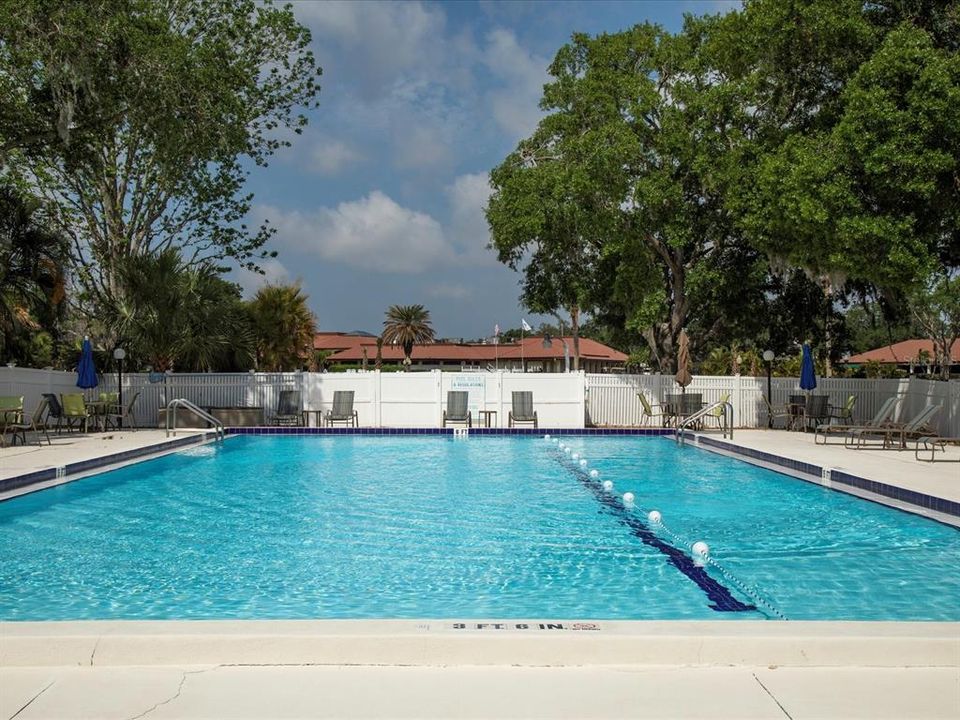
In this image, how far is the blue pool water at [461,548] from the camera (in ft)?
17.9

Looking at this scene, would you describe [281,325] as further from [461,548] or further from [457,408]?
[461,548]

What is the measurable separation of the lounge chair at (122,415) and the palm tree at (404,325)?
44.2 meters

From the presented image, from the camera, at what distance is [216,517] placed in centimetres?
878

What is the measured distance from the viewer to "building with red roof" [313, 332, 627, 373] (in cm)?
6028

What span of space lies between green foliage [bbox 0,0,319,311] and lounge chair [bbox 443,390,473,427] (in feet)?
29.1

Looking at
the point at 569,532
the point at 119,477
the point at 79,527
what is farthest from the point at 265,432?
the point at 569,532

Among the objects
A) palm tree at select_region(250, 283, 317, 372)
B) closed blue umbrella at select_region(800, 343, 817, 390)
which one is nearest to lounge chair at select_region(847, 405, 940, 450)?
closed blue umbrella at select_region(800, 343, 817, 390)

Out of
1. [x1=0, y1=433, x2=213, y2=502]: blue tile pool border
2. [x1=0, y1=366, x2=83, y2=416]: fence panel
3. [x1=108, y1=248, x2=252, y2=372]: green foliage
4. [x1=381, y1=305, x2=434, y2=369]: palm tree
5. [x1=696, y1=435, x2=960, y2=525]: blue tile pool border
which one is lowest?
[x1=696, y1=435, x2=960, y2=525]: blue tile pool border

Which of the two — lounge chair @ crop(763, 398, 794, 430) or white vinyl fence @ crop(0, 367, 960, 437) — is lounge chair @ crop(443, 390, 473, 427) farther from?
lounge chair @ crop(763, 398, 794, 430)

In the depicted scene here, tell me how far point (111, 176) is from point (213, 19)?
17.5ft

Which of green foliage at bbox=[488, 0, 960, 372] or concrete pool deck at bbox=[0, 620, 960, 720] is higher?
green foliage at bbox=[488, 0, 960, 372]

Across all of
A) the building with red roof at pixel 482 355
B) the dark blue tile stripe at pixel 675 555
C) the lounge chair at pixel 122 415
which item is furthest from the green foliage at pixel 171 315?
the building with red roof at pixel 482 355

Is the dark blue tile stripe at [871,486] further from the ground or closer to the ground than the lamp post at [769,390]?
closer to the ground

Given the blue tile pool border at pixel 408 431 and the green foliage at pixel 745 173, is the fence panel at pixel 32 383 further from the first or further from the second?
the green foliage at pixel 745 173
